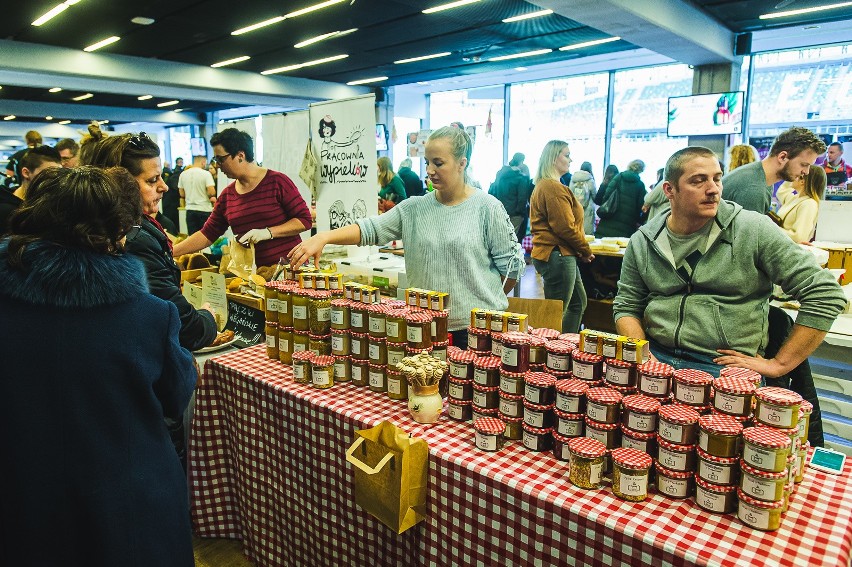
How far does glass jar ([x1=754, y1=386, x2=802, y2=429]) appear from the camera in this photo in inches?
53.5

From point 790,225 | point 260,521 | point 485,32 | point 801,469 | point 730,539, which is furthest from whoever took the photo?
point 485,32

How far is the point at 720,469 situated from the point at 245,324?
2.51 meters

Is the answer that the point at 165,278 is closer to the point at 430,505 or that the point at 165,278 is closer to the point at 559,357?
the point at 430,505

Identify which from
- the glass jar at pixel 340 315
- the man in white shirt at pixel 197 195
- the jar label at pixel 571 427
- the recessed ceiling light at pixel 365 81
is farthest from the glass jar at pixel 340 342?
the recessed ceiling light at pixel 365 81

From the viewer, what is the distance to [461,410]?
1852 millimetres

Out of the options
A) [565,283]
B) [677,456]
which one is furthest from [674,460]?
[565,283]

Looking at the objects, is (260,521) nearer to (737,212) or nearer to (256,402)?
(256,402)

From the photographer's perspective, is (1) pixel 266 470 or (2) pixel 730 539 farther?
(1) pixel 266 470

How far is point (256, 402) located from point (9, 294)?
1.10 m

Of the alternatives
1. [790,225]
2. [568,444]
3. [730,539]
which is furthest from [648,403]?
[790,225]

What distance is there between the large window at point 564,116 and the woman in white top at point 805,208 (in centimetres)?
688

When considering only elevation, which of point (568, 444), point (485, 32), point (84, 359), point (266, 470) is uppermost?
point (485, 32)

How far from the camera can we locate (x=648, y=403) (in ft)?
4.90

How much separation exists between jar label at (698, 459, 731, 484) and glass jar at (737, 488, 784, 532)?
0.14 feet
